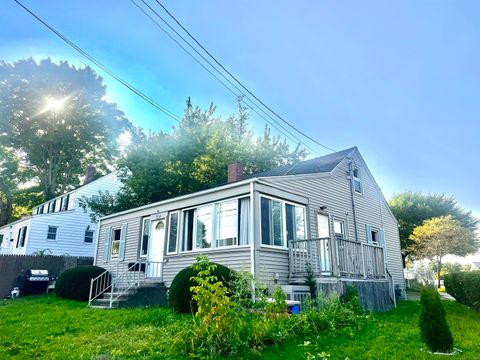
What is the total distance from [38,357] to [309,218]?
883 cm

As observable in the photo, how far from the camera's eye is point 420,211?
3191 cm

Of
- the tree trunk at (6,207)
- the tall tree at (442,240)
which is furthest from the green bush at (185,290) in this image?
the tree trunk at (6,207)

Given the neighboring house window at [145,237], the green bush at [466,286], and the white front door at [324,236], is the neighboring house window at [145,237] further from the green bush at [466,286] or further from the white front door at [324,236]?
the green bush at [466,286]

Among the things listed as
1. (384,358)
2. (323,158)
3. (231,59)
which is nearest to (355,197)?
(323,158)

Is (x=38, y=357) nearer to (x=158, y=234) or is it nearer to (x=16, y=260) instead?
(x=158, y=234)

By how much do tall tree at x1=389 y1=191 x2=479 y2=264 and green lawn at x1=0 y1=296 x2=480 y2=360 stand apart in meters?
23.9

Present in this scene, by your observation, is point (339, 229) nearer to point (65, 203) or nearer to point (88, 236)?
→ point (88, 236)

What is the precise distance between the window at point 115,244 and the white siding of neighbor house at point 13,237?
9326 millimetres

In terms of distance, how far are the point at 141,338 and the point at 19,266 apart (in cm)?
Answer: 1439

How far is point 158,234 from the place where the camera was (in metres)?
14.1

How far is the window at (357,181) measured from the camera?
52.2 feet

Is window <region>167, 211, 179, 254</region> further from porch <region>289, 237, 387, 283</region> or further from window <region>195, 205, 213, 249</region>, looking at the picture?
porch <region>289, 237, 387, 283</region>

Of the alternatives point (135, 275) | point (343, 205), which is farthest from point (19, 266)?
point (343, 205)

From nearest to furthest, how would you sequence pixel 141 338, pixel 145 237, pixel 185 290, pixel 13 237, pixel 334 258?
pixel 141 338, pixel 185 290, pixel 334 258, pixel 145 237, pixel 13 237
